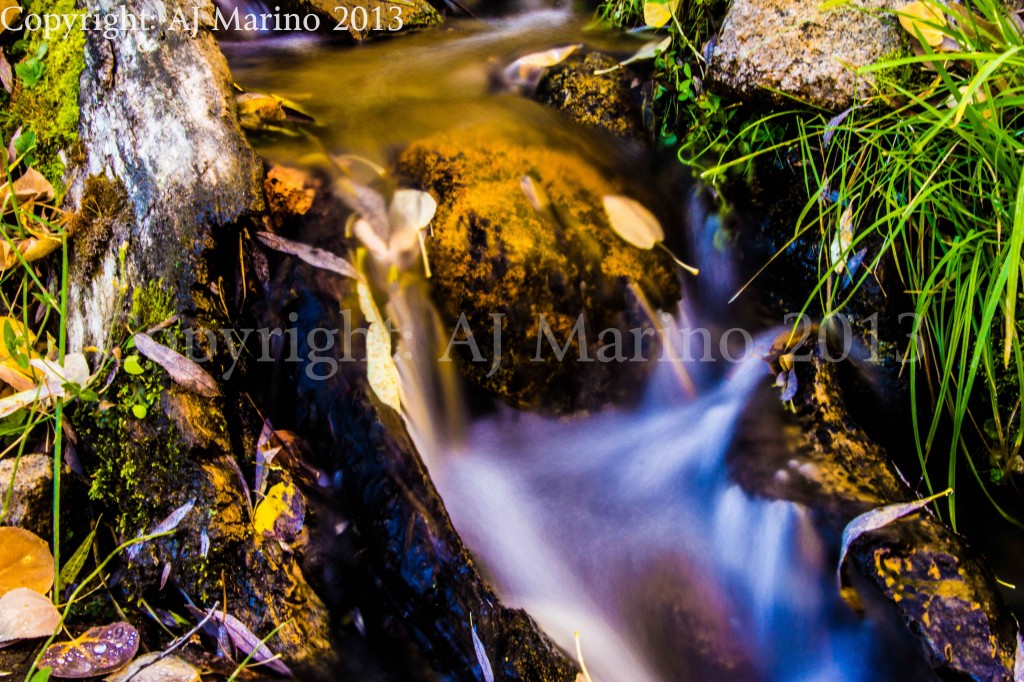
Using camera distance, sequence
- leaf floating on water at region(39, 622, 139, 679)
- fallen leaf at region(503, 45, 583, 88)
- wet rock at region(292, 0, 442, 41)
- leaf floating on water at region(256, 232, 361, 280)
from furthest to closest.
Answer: wet rock at region(292, 0, 442, 41) → fallen leaf at region(503, 45, 583, 88) → leaf floating on water at region(256, 232, 361, 280) → leaf floating on water at region(39, 622, 139, 679)

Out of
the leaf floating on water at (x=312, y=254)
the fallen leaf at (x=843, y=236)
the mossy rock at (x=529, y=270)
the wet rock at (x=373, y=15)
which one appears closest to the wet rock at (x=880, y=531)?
the fallen leaf at (x=843, y=236)

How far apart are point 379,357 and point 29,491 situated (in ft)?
3.39

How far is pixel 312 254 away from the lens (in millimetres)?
2223

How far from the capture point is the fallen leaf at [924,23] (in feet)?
7.26

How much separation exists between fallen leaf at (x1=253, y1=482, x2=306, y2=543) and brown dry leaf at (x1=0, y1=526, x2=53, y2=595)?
564 millimetres

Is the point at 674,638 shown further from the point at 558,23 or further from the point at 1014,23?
the point at 558,23

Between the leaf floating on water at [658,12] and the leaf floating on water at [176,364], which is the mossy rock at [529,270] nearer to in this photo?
the leaf floating on water at [176,364]

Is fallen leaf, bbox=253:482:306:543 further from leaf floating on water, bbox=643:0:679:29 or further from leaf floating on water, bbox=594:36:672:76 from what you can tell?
leaf floating on water, bbox=643:0:679:29

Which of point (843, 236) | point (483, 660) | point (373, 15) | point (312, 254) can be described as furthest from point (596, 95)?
point (483, 660)

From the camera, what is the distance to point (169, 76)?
7.16 ft

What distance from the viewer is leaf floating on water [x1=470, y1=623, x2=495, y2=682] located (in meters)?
1.76

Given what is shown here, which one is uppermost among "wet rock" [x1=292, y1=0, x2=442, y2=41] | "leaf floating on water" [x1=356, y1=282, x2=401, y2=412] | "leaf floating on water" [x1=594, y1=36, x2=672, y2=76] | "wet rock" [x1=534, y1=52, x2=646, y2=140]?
"wet rock" [x1=292, y1=0, x2=442, y2=41]

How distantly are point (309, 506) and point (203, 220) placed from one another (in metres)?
0.91

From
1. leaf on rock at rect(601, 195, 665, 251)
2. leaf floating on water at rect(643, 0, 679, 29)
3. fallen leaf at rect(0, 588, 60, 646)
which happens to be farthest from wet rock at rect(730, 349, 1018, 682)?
fallen leaf at rect(0, 588, 60, 646)
